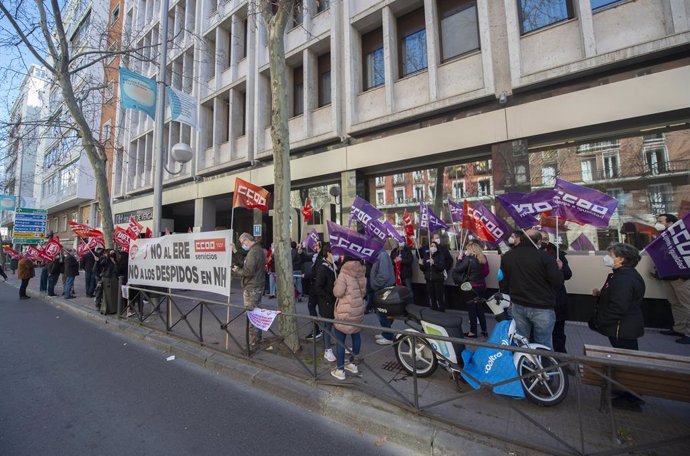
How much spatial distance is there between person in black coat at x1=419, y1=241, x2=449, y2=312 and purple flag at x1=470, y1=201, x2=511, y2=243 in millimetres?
1330

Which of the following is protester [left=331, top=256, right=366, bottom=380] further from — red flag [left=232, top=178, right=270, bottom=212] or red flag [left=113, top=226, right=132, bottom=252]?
red flag [left=113, top=226, right=132, bottom=252]

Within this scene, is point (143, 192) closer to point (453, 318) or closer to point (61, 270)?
point (61, 270)

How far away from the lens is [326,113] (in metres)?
11.3

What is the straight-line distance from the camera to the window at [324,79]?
11961 millimetres

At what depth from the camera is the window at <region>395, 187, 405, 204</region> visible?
10.1 meters

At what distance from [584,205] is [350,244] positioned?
384 centimetres

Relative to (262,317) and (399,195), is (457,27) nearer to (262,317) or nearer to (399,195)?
(399,195)

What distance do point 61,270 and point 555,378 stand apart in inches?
667

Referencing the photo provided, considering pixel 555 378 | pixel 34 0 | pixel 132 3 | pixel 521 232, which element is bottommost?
pixel 555 378

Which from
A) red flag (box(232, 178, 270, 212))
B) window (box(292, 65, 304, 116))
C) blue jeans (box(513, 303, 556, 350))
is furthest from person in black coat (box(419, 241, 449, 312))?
window (box(292, 65, 304, 116))

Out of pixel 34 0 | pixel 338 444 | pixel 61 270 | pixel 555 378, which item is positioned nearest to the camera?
pixel 338 444

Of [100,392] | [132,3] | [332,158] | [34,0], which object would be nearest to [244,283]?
[100,392]

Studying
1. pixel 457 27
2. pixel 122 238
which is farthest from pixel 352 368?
pixel 457 27

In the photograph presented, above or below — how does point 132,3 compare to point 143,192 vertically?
above
